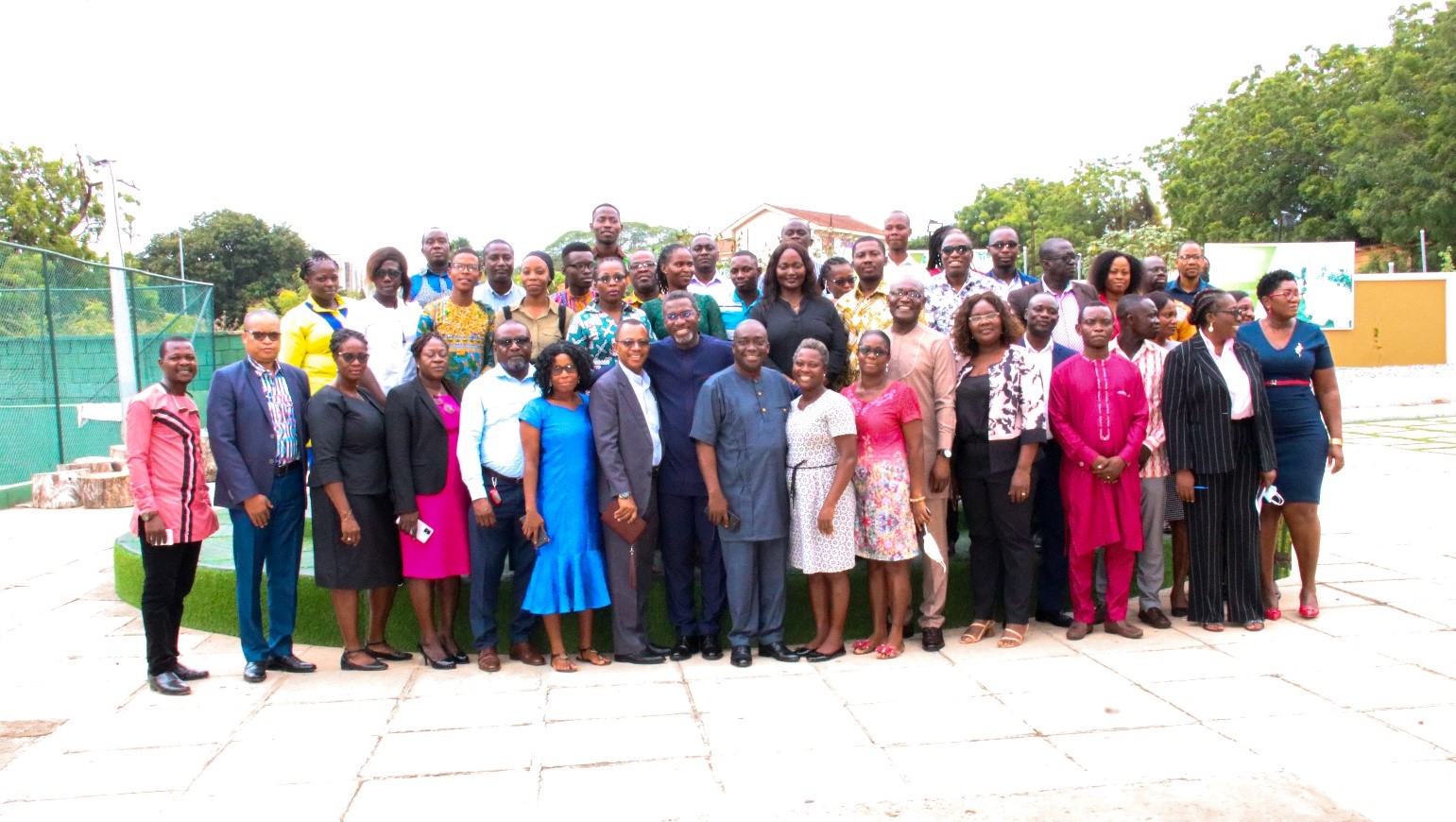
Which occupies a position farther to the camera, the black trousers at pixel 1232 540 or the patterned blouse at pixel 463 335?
the patterned blouse at pixel 463 335

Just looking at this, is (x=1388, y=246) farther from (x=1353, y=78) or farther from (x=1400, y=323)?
(x=1400, y=323)

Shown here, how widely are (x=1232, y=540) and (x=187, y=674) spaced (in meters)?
4.99

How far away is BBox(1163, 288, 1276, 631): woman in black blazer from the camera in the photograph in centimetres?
540

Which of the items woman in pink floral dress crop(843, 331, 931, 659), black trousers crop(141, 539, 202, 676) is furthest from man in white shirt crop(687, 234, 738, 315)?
black trousers crop(141, 539, 202, 676)

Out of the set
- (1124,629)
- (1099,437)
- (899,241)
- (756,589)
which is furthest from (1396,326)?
(756,589)

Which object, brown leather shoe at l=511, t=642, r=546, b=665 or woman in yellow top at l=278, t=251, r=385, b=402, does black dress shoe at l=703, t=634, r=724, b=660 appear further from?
woman in yellow top at l=278, t=251, r=385, b=402

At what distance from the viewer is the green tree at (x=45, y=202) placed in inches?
1284

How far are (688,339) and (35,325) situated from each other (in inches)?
345

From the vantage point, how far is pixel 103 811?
3.60m

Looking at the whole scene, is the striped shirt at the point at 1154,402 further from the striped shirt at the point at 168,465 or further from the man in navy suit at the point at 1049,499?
the striped shirt at the point at 168,465

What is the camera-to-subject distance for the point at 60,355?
11.4 metres

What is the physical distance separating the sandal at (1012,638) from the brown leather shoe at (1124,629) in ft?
1.50

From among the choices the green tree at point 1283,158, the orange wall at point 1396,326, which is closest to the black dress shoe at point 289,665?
the orange wall at point 1396,326

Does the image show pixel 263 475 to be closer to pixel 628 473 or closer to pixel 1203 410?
pixel 628 473
